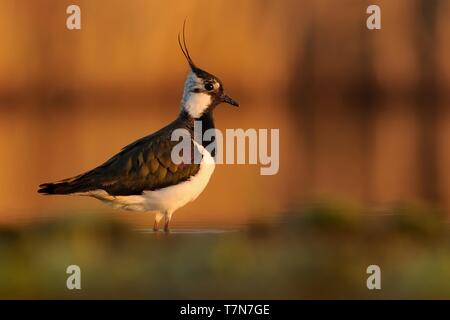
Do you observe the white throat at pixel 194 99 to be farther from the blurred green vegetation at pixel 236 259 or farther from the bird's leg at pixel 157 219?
the blurred green vegetation at pixel 236 259

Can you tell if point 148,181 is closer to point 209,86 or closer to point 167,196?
point 167,196

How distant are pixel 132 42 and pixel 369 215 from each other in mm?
8023

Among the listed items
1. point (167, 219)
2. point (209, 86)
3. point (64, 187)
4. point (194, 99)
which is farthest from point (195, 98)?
point (64, 187)

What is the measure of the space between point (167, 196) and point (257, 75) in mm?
9400

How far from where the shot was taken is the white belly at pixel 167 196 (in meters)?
5.65

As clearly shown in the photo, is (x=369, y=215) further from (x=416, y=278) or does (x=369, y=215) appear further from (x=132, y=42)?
(x=132, y=42)

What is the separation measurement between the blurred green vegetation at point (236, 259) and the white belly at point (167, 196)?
0.18m

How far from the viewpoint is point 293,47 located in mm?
15023

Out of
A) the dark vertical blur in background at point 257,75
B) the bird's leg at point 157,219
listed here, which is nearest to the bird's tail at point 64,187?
the bird's leg at point 157,219

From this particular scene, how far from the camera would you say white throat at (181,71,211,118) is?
19.8 ft

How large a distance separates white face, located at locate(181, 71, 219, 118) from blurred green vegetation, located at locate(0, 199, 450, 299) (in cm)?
80

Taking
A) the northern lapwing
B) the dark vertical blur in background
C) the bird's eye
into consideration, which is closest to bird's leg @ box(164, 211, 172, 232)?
the northern lapwing

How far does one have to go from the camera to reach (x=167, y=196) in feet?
18.5

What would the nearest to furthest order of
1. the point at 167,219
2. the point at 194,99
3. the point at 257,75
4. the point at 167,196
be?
the point at 167,196
the point at 167,219
the point at 194,99
the point at 257,75
